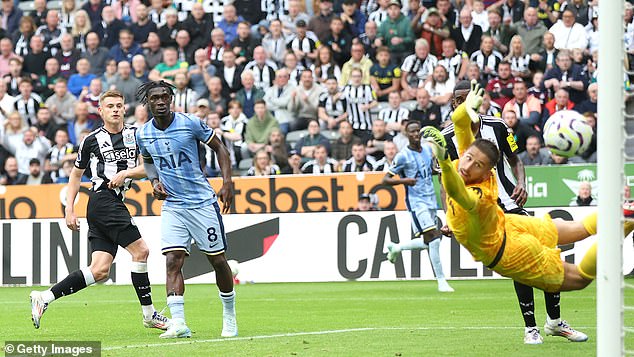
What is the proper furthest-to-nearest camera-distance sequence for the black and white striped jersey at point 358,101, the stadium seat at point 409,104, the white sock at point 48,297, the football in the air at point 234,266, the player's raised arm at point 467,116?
the black and white striped jersey at point 358,101 < the stadium seat at point 409,104 < the football in the air at point 234,266 < the white sock at point 48,297 < the player's raised arm at point 467,116

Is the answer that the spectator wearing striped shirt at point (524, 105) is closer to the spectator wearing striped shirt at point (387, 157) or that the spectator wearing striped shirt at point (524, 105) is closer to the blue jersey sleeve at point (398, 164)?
the spectator wearing striped shirt at point (387, 157)

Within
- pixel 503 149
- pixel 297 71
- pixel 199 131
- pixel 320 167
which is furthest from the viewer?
pixel 297 71

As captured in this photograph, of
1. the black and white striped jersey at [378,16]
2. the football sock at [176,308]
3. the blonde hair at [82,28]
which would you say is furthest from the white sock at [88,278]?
the blonde hair at [82,28]

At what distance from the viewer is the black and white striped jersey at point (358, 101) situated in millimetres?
23188

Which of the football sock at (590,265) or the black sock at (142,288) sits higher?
the football sock at (590,265)

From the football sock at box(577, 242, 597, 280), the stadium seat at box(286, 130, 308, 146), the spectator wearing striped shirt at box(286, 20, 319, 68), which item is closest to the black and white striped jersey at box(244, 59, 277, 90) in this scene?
the spectator wearing striped shirt at box(286, 20, 319, 68)

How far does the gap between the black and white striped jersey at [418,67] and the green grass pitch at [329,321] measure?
231 inches

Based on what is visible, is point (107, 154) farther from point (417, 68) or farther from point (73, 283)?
point (417, 68)

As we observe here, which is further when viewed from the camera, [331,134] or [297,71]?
[297,71]

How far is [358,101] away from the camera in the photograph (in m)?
23.3

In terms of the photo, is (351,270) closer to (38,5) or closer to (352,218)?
(352,218)

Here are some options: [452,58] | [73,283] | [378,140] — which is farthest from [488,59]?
[73,283]

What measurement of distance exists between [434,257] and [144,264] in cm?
686

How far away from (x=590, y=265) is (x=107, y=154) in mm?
5282
